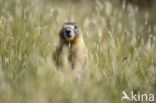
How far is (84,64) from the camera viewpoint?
402cm

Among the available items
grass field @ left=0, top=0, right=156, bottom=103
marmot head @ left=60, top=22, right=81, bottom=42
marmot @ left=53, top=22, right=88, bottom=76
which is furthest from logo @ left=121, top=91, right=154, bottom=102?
marmot head @ left=60, top=22, right=81, bottom=42

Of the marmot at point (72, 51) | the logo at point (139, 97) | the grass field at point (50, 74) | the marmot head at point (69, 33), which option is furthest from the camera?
the marmot head at point (69, 33)

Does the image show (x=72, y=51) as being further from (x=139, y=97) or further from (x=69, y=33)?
(x=139, y=97)

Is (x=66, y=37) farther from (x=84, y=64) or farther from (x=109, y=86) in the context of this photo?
(x=109, y=86)

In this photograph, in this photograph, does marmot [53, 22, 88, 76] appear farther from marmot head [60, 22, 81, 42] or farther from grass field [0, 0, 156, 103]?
grass field [0, 0, 156, 103]

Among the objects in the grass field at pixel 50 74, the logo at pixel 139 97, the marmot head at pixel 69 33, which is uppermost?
the marmot head at pixel 69 33

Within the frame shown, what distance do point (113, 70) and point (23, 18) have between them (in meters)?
1.88

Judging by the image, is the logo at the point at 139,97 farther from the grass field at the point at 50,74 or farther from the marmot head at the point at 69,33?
the marmot head at the point at 69,33

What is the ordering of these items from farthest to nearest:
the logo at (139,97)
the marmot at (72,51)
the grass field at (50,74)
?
the marmot at (72,51) → the logo at (139,97) → the grass field at (50,74)

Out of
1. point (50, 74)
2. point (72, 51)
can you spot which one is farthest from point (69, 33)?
point (50, 74)

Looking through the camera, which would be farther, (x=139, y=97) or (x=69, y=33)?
(x=69, y=33)

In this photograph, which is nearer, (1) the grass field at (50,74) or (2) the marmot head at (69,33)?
(1) the grass field at (50,74)

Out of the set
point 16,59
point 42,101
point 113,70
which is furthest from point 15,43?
point 42,101

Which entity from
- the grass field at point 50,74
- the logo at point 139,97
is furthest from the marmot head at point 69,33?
Result: the logo at point 139,97
